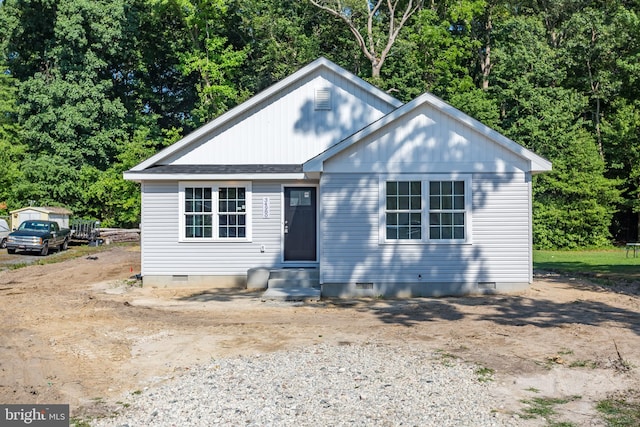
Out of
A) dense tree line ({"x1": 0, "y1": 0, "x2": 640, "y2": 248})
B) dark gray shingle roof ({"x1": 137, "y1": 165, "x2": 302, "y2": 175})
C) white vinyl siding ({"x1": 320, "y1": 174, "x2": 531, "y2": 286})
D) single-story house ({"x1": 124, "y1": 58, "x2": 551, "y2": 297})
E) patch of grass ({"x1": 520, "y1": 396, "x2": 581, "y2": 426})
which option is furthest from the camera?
dense tree line ({"x1": 0, "y1": 0, "x2": 640, "y2": 248})

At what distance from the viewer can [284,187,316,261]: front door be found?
1639cm

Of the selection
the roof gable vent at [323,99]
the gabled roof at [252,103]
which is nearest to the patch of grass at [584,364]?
the gabled roof at [252,103]

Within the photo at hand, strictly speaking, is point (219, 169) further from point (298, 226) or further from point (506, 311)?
point (506, 311)

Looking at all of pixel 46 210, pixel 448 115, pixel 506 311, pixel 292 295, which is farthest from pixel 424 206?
pixel 46 210

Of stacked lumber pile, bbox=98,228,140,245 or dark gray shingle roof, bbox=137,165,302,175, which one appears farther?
stacked lumber pile, bbox=98,228,140,245

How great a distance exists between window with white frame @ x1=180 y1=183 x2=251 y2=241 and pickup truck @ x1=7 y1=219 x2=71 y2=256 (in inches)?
602

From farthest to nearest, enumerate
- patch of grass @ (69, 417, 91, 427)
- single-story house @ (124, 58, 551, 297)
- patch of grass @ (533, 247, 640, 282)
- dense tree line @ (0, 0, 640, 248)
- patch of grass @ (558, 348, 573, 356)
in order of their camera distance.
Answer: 1. dense tree line @ (0, 0, 640, 248)
2. patch of grass @ (533, 247, 640, 282)
3. single-story house @ (124, 58, 551, 297)
4. patch of grass @ (558, 348, 573, 356)
5. patch of grass @ (69, 417, 91, 427)

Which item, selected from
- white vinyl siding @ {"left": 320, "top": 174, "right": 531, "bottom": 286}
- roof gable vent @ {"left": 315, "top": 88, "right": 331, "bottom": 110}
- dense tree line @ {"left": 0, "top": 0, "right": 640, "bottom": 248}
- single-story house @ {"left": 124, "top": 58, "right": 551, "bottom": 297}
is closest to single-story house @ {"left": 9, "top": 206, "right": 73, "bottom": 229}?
dense tree line @ {"left": 0, "top": 0, "right": 640, "bottom": 248}

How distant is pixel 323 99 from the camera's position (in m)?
17.3

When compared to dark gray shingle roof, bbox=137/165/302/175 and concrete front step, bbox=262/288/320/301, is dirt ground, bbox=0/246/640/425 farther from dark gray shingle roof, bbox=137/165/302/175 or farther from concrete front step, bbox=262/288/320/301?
dark gray shingle roof, bbox=137/165/302/175

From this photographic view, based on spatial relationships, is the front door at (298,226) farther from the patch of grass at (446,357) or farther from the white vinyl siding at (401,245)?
the patch of grass at (446,357)

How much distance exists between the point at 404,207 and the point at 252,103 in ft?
17.3

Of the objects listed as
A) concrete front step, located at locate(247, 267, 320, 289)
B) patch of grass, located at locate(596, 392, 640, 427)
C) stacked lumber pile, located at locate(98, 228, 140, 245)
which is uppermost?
stacked lumber pile, located at locate(98, 228, 140, 245)

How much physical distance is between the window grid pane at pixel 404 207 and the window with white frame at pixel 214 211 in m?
3.86
